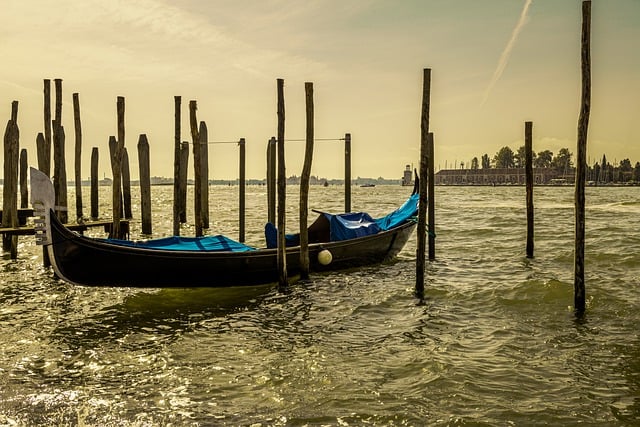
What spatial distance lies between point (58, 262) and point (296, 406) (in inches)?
181

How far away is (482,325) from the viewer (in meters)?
7.59

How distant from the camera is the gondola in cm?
782

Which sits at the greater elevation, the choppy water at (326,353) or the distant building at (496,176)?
the distant building at (496,176)

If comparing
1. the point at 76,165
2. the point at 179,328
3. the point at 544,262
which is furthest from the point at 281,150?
the point at 76,165

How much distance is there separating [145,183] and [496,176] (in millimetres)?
119652

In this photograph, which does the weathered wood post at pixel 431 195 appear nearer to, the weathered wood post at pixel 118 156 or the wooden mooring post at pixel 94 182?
the weathered wood post at pixel 118 156

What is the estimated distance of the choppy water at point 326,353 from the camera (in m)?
4.80

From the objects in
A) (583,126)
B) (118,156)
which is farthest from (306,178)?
(583,126)

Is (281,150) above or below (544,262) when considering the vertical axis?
above

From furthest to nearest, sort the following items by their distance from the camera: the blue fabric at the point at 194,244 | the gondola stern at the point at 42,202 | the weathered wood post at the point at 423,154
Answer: the blue fabric at the point at 194,244, the weathered wood post at the point at 423,154, the gondola stern at the point at 42,202

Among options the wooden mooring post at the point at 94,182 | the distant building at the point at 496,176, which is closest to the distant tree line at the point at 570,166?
the distant building at the point at 496,176

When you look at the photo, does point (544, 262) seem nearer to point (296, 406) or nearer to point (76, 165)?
point (296, 406)

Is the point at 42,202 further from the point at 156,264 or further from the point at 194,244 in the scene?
the point at 194,244

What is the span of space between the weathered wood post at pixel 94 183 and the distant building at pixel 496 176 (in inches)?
4019
